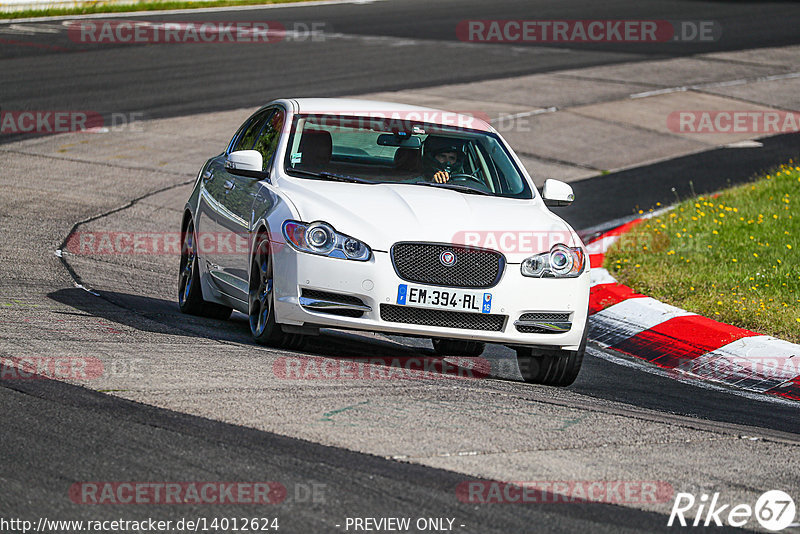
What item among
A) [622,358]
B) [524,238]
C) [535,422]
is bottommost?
[622,358]

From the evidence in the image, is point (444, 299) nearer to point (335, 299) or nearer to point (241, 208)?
point (335, 299)

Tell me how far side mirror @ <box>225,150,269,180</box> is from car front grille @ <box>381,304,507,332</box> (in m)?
1.52

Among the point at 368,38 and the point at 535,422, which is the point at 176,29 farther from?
the point at 535,422

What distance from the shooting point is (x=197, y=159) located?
16.6 m

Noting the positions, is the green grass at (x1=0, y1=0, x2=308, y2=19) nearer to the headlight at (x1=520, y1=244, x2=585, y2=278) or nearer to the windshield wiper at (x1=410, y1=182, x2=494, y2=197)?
the windshield wiper at (x1=410, y1=182, x2=494, y2=197)

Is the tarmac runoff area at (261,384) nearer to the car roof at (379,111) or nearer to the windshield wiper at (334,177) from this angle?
the windshield wiper at (334,177)

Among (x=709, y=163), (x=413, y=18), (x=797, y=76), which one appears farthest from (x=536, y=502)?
(x=413, y=18)

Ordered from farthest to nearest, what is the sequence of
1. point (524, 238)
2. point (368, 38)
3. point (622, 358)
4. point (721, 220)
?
point (368, 38), point (721, 220), point (622, 358), point (524, 238)

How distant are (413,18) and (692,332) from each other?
24.6 m

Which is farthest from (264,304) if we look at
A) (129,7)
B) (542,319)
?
(129,7)

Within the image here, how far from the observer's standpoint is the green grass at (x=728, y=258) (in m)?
9.66

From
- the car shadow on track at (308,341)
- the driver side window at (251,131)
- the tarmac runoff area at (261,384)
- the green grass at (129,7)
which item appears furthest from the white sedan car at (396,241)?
the green grass at (129,7)

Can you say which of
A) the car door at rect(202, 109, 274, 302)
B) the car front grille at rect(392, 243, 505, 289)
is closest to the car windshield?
the car door at rect(202, 109, 274, 302)

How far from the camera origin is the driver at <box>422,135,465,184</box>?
8.57 metres
